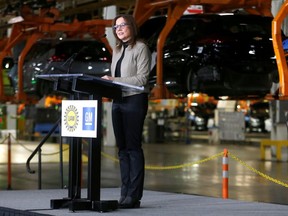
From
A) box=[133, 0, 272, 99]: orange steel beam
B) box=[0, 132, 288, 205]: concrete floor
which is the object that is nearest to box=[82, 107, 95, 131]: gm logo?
box=[0, 132, 288, 205]: concrete floor

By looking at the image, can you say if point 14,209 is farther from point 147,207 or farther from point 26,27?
point 26,27

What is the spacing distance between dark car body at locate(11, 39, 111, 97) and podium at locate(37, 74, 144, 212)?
249 inches

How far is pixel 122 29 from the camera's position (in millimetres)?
6219

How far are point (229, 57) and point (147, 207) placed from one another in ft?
16.5

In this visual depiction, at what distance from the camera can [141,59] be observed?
6.26 m

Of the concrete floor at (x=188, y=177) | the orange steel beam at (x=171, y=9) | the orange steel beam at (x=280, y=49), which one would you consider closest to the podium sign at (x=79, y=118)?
the orange steel beam at (x=280, y=49)

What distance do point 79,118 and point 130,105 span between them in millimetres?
483

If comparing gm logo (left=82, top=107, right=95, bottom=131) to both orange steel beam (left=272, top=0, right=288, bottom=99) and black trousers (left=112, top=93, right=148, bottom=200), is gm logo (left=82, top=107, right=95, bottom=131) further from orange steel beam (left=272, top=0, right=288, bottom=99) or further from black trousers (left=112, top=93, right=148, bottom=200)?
orange steel beam (left=272, top=0, right=288, bottom=99)

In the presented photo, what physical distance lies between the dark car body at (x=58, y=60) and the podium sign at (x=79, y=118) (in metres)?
6.30

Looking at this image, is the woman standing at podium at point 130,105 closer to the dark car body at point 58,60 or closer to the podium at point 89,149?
the podium at point 89,149

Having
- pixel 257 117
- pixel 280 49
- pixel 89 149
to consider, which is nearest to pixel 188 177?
pixel 280 49

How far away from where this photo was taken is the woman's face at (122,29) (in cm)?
620

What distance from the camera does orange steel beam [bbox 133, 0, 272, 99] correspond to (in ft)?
36.1

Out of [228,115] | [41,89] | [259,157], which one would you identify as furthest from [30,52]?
[228,115]
